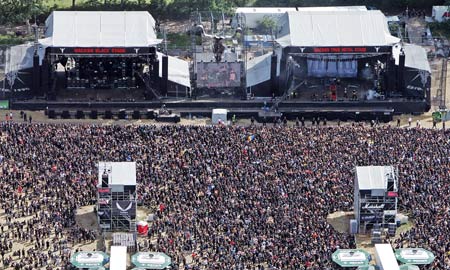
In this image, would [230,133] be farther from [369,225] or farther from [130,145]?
[369,225]

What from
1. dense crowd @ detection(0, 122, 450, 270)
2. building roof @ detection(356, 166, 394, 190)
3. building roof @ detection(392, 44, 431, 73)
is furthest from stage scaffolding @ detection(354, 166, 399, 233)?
building roof @ detection(392, 44, 431, 73)

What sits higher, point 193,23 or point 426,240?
point 193,23

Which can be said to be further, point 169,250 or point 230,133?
point 230,133

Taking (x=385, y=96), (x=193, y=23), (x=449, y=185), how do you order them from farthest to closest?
(x=193, y=23)
(x=385, y=96)
(x=449, y=185)

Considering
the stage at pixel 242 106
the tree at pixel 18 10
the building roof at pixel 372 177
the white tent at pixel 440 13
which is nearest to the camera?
the building roof at pixel 372 177

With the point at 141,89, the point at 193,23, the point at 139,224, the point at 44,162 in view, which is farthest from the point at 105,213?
the point at 193,23

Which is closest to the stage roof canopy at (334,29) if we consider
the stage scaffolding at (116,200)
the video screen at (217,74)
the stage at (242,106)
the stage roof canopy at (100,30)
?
the video screen at (217,74)

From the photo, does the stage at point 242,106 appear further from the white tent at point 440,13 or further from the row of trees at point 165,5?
the white tent at point 440,13
